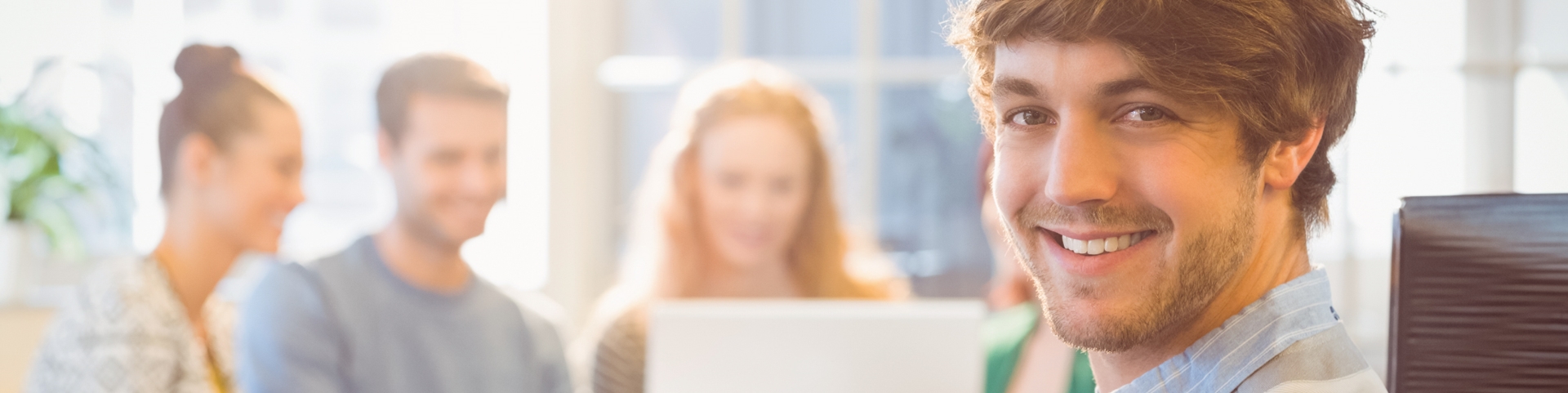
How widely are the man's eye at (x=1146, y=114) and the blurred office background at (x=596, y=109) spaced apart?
25 centimetres

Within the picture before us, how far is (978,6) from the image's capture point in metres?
0.49

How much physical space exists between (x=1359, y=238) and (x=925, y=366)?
56cm

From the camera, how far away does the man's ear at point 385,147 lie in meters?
1.43

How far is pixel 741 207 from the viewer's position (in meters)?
1.64

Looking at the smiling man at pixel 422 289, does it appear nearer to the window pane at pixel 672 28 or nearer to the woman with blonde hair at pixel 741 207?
the woman with blonde hair at pixel 741 207

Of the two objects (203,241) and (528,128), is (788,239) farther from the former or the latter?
(203,241)

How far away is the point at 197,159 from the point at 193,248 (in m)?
0.12

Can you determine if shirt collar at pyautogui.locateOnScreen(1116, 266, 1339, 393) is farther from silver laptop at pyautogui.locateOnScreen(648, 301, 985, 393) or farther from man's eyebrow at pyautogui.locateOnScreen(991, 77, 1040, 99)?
silver laptop at pyautogui.locateOnScreen(648, 301, 985, 393)

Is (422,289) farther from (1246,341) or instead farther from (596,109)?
(1246,341)

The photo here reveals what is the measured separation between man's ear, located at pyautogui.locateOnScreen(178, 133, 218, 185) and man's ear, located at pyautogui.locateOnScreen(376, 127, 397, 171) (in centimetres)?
22

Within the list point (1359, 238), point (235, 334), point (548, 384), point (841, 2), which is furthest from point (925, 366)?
point (841, 2)

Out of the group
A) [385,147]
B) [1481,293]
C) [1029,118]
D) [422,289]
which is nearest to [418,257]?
[422,289]

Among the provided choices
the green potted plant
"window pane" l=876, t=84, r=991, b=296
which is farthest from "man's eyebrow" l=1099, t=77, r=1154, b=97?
"window pane" l=876, t=84, r=991, b=296

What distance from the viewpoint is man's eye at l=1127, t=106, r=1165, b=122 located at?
1.41ft
